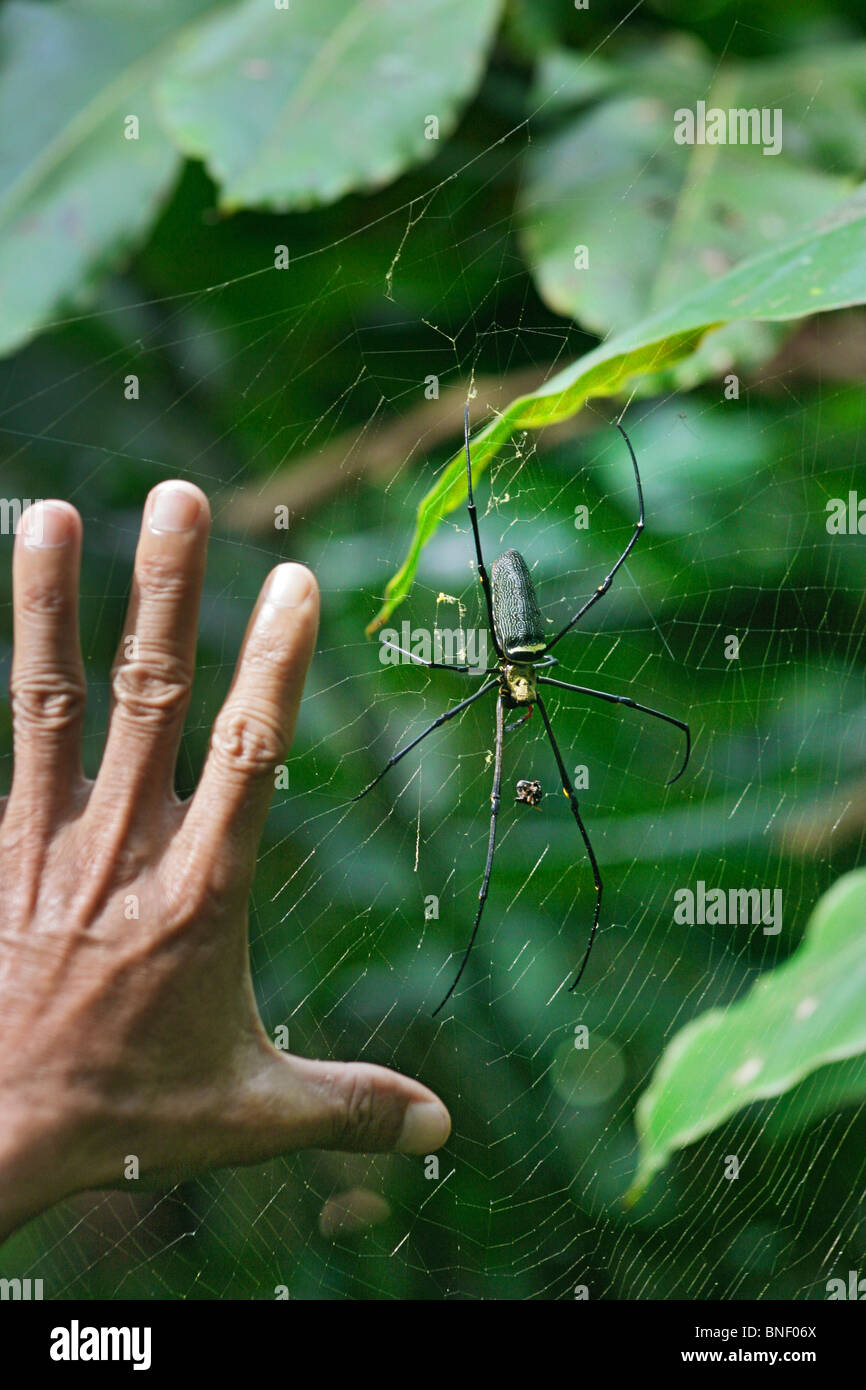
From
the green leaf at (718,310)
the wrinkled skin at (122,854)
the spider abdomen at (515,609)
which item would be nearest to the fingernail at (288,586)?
the wrinkled skin at (122,854)

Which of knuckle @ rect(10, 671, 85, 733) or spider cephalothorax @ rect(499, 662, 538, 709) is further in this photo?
spider cephalothorax @ rect(499, 662, 538, 709)

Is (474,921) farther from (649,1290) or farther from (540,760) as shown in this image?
(649,1290)

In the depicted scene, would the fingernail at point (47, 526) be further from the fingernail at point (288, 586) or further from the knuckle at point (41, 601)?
the fingernail at point (288, 586)

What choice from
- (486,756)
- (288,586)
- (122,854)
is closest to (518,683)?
(486,756)

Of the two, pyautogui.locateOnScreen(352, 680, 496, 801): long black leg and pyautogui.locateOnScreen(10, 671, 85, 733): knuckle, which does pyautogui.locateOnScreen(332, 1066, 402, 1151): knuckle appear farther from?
pyautogui.locateOnScreen(10, 671, 85, 733): knuckle

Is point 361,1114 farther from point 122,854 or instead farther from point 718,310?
point 718,310

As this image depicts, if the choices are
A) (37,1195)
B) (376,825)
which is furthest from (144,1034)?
(376,825)

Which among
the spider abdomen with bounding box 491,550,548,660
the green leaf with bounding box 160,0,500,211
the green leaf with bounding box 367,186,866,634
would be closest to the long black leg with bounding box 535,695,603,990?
the spider abdomen with bounding box 491,550,548,660
